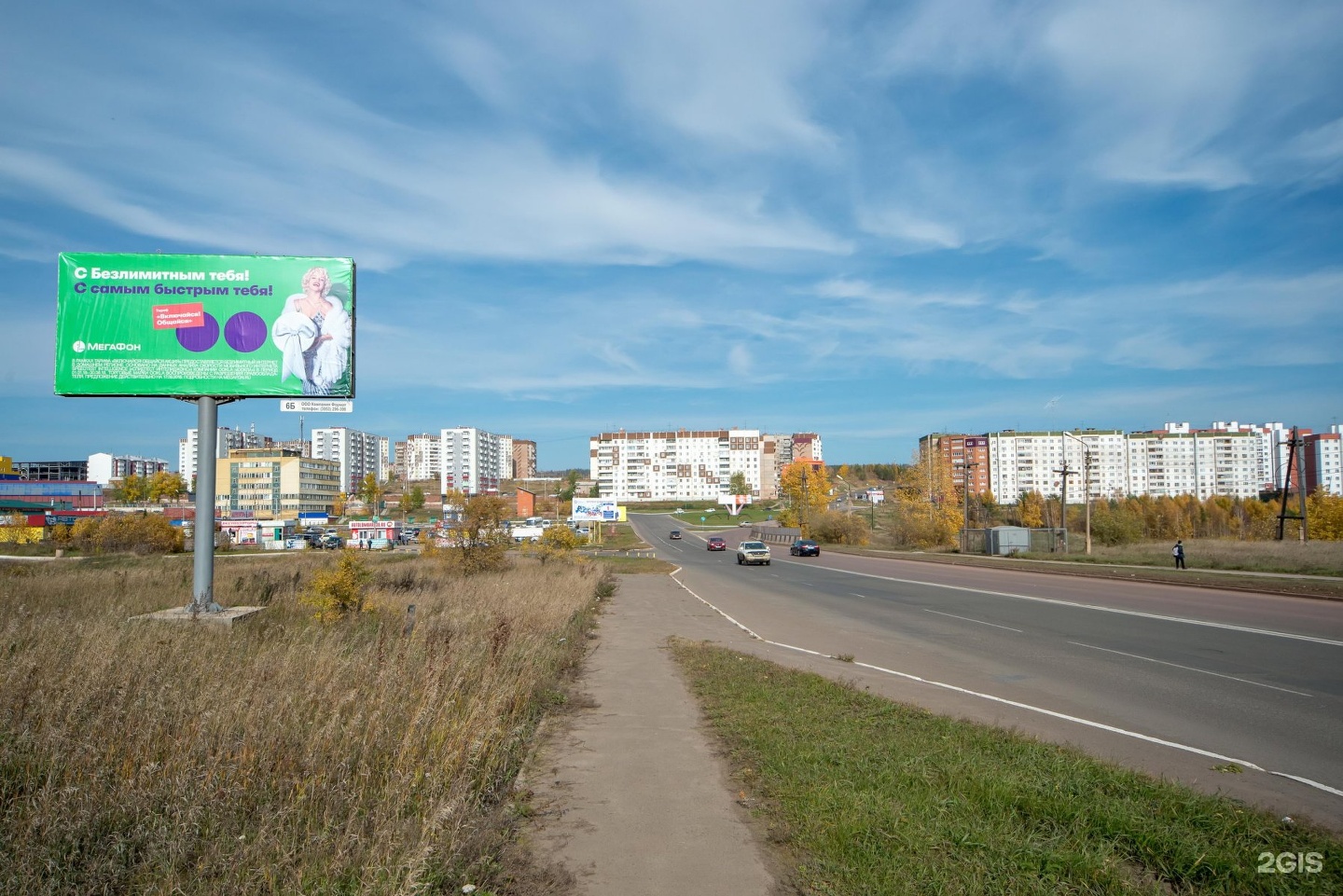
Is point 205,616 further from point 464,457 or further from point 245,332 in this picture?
point 464,457

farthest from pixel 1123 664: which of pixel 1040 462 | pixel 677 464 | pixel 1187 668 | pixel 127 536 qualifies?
pixel 677 464

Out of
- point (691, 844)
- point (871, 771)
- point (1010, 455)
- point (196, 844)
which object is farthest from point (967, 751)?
point (1010, 455)

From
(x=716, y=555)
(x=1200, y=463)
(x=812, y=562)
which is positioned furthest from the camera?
(x=1200, y=463)

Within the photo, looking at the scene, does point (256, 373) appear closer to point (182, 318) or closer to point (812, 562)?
point (182, 318)

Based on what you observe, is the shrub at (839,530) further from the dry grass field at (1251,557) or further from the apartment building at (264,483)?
the apartment building at (264,483)

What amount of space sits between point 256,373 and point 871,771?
12.7 metres

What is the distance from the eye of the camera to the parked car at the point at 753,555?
46.4 meters

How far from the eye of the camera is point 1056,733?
8133mm

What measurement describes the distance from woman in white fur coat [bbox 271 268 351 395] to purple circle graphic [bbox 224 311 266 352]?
0.77ft

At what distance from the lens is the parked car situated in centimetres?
4638

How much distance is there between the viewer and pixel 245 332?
14398mm

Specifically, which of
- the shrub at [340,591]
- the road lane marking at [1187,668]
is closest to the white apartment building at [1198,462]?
the road lane marking at [1187,668]

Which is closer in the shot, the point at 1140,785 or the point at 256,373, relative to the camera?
the point at 1140,785

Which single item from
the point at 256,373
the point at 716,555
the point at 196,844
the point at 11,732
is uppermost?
the point at 256,373
